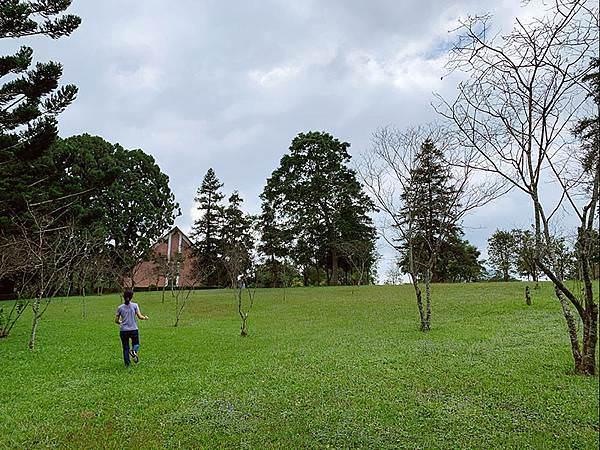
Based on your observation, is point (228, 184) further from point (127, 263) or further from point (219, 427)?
point (219, 427)

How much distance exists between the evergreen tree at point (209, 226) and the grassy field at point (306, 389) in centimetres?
2466

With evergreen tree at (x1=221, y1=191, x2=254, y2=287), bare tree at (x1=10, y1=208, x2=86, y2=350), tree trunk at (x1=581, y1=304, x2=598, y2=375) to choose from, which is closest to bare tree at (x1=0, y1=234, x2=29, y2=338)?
bare tree at (x1=10, y1=208, x2=86, y2=350)

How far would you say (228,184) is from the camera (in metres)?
40.2

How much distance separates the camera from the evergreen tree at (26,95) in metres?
11.0

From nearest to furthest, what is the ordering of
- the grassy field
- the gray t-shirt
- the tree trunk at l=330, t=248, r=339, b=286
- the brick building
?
the grassy field < the gray t-shirt < the tree trunk at l=330, t=248, r=339, b=286 < the brick building

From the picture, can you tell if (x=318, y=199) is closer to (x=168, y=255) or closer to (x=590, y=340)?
(x=168, y=255)

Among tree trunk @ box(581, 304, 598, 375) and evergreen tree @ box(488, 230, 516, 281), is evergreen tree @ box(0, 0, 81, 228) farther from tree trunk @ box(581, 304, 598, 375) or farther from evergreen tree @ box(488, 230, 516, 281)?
evergreen tree @ box(488, 230, 516, 281)

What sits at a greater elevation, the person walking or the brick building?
the brick building

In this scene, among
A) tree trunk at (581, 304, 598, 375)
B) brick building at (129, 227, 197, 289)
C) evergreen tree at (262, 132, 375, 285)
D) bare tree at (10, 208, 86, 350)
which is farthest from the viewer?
brick building at (129, 227, 197, 289)

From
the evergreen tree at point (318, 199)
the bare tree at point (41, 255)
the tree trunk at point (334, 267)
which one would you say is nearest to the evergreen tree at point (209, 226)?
the evergreen tree at point (318, 199)

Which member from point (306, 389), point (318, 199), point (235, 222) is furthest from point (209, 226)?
point (306, 389)

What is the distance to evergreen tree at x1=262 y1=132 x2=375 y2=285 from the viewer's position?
31219 millimetres

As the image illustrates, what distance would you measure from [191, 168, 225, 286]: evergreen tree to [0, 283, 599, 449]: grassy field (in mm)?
24664

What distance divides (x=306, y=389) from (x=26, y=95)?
11187mm
